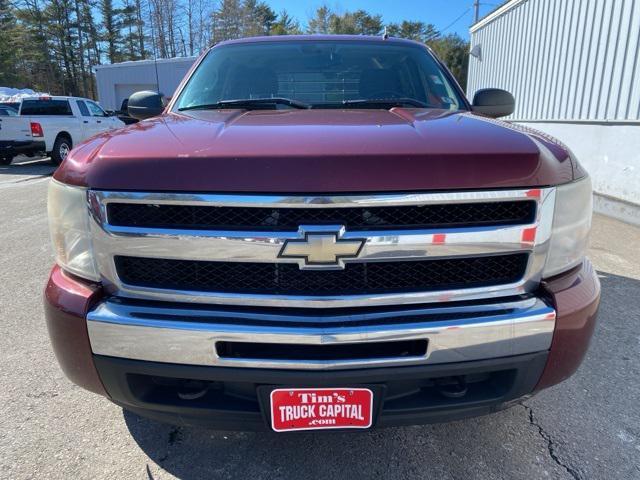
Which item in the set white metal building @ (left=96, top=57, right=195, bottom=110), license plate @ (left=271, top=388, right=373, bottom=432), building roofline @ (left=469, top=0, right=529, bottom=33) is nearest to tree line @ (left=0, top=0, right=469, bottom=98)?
white metal building @ (left=96, top=57, right=195, bottom=110)

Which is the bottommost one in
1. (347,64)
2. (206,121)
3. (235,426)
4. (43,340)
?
(43,340)

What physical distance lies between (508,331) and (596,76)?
777 centimetres

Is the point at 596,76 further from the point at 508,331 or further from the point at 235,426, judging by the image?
the point at 235,426

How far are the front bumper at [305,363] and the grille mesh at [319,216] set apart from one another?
0.95ft

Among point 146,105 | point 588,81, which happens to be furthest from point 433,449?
point 588,81

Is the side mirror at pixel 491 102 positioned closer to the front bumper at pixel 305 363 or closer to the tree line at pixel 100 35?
the front bumper at pixel 305 363

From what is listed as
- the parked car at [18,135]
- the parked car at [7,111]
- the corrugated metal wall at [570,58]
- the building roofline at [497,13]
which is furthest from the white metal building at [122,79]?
the corrugated metal wall at [570,58]

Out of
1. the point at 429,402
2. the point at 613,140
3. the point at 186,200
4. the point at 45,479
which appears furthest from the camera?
the point at 613,140

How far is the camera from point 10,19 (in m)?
46.2

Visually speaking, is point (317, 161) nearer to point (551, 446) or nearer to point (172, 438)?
point (172, 438)

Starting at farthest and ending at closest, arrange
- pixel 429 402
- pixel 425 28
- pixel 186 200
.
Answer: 1. pixel 425 28
2. pixel 429 402
3. pixel 186 200

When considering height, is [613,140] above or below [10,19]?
below

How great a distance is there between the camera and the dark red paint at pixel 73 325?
5.18 ft

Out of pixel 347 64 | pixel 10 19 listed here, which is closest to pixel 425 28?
pixel 10 19
